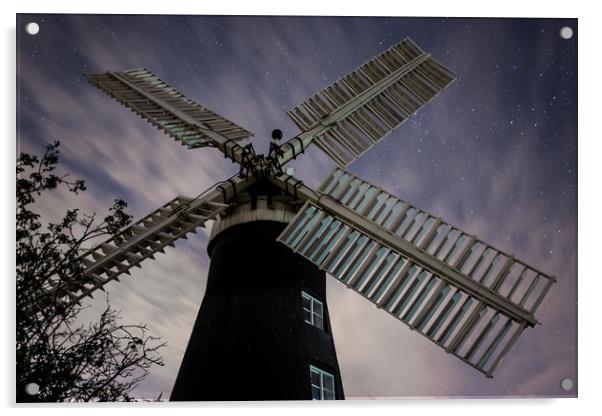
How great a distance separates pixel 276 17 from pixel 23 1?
2.07m

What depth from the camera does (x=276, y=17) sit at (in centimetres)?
579

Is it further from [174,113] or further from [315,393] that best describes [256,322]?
[174,113]

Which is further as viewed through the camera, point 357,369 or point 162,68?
point 162,68

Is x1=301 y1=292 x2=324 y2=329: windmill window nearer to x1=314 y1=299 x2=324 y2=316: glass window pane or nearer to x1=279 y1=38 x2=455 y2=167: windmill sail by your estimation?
x1=314 y1=299 x2=324 y2=316: glass window pane

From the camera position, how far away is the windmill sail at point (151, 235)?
225 inches

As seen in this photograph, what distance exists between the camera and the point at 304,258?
616 cm

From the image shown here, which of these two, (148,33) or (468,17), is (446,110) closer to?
(468,17)

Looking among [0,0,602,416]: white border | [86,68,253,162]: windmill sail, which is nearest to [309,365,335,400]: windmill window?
[0,0,602,416]: white border

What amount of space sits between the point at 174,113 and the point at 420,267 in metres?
2.94

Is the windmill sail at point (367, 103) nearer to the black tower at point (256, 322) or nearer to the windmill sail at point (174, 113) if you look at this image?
the windmill sail at point (174, 113)

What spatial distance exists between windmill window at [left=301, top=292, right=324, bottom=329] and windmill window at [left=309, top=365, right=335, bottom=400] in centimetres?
46
